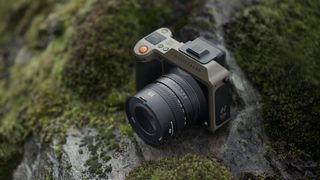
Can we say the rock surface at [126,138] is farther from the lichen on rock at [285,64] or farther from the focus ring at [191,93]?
the focus ring at [191,93]

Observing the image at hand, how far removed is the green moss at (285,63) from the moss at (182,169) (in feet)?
1.62

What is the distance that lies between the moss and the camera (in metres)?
0.15

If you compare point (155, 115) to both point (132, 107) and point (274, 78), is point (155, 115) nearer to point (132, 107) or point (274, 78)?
point (132, 107)

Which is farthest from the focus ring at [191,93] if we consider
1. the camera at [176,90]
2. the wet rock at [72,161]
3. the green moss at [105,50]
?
the green moss at [105,50]

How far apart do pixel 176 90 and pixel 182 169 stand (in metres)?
0.49

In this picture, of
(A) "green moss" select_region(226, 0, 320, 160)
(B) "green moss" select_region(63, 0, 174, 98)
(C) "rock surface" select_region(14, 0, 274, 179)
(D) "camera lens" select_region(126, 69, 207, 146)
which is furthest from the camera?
(B) "green moss" select_region(63, 0, 174, 98)

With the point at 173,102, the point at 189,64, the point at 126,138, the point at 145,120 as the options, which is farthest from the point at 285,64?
the point at 126,138

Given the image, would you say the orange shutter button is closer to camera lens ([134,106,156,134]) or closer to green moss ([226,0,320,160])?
camera lens ([134,106,156,134])

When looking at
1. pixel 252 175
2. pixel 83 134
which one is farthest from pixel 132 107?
pixel 252 175

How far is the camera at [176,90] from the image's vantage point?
323cm

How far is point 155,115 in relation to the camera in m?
3.17

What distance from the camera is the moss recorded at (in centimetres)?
321

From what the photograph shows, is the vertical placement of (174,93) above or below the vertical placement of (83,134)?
above

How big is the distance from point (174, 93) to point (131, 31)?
1.10 metres
